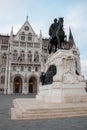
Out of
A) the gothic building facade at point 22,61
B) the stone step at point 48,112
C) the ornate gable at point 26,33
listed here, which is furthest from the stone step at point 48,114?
the ornate gable at point 26,33

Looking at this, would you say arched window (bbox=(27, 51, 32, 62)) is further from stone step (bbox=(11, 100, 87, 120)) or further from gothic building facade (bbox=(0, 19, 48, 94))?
stone step (bbox=(11, 100, 87, 120))

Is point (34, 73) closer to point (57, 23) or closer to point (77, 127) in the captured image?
point (57, 23)

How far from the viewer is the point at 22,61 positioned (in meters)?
45.1

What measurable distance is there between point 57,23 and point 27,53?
35527mm

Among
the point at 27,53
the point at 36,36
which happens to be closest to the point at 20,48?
the point at 27,53

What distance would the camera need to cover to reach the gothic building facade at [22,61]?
43312mm

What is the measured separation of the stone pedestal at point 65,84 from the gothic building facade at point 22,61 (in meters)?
34.3

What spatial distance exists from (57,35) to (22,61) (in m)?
35.1

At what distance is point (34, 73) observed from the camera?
147 feet

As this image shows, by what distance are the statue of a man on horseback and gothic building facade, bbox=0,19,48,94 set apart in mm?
32211

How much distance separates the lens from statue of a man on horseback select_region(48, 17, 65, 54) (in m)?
10.7

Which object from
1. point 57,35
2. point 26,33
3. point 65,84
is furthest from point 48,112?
point 26,33

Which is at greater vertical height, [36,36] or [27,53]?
[36,36]

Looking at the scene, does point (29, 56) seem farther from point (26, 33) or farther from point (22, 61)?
point (26, 33)
